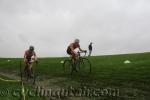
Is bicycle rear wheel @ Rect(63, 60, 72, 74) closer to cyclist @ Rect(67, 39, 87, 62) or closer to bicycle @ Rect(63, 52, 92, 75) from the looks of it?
bicycle @ Rect(63, 52, 92, 75)

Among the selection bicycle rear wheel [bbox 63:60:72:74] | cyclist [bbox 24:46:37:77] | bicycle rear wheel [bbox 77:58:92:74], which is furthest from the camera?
bicycle rear wheel [bbox 63:60:72:74]

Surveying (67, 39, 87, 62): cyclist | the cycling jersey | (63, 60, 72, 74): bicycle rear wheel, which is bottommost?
(63, 60, 72, 74): bicycle rear wheel

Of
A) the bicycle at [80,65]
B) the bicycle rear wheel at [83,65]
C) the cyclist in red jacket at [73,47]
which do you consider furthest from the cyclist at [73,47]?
the bicycle rear wheel at [83,65]

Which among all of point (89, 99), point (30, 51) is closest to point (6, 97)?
point (89, 99)

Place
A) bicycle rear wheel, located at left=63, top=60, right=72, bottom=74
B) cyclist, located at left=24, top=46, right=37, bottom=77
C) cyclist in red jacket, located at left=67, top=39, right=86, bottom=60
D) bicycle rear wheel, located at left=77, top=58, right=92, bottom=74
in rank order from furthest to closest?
bicycle rear wheel, located at left=63, top=60, right=72, bottom=74, bicycle rear wheel, located at left=77, top=58, right=92, bottom=74, cyclist in red jacket, located at left=67, top=39, right=86, bottom=60, cyclist, located at left=24, top=46, right=37, bottom=77

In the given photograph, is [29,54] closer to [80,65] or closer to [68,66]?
[80,65]

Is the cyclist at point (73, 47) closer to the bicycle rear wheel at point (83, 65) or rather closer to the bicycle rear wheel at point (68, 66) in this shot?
the bicycle rear wheel at point (83, 65)

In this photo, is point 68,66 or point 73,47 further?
point 68,66

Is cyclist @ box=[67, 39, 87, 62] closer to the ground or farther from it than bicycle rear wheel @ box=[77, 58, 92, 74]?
farther from it

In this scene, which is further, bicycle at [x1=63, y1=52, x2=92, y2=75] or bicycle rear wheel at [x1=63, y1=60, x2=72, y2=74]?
bicycle rear wheel at [x1=63, y1=60, x2=72, y2=74]

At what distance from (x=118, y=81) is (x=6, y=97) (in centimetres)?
846

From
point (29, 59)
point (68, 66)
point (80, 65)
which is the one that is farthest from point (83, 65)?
point (29, 59)

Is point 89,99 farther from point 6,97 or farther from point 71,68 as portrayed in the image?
point 71,68

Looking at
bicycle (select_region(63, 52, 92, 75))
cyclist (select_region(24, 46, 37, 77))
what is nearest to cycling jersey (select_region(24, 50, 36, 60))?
cyclist (select_region(24, 46, 37, 77))
